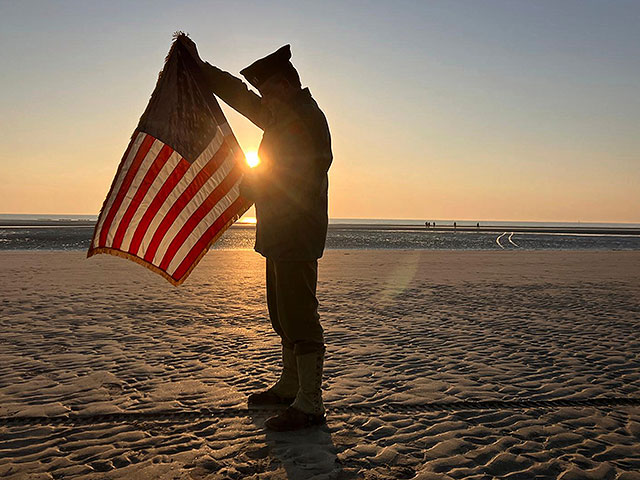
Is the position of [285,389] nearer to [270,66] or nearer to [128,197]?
[128,197]

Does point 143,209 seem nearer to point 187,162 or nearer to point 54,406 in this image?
point 187,162

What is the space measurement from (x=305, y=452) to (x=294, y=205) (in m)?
1.43

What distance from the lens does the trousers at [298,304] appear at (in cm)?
316

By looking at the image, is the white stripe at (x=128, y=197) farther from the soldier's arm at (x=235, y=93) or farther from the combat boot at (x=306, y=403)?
the combat boot at (x=306, y=403)

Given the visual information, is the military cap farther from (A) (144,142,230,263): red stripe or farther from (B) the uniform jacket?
(A) (144,142,230,263): red stripe

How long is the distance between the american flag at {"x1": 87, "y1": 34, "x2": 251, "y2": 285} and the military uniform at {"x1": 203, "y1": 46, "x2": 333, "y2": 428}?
46 centimetres

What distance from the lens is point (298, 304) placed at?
3164 mm

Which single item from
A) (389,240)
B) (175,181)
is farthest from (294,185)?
(389,240)

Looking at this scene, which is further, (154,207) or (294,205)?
(154,207)

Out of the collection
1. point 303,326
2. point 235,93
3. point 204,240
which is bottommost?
point 303,326

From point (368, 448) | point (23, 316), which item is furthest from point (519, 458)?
point (23, 316)

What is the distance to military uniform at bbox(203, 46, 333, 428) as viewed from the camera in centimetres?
311

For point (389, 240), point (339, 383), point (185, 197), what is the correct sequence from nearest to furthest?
point (185, 197)
point (339, 383)
point (389, 240)

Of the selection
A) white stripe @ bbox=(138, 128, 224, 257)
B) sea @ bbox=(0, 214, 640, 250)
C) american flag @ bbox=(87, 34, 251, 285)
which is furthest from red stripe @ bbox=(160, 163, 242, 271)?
sea @ bbox=(0, 214, 640, 250)
